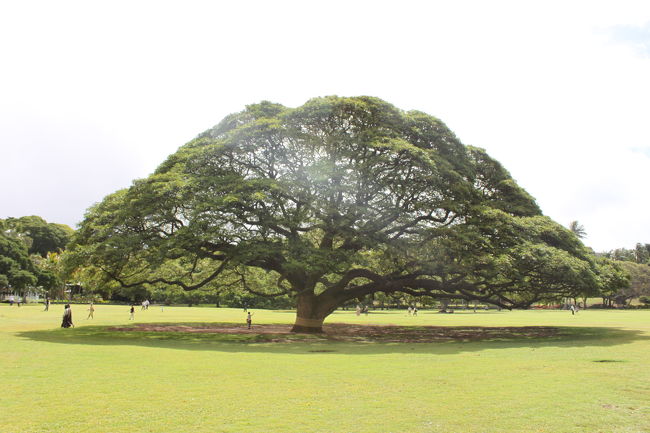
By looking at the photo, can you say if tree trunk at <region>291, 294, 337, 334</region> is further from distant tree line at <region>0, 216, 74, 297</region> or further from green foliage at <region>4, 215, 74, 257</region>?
green foliage at <region>4, 215, 74, 257</region>

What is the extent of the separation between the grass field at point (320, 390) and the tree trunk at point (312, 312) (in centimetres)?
1031

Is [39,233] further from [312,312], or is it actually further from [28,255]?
[312,312]

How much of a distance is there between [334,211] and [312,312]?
7.85 meters

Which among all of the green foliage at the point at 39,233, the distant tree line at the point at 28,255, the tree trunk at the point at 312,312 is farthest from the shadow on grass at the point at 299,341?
the green foliage at the point at 39,233

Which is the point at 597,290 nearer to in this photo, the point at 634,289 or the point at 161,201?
the point at 161,201

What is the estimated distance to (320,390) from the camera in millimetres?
10602

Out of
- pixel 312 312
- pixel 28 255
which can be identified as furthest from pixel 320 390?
pixel 28 255

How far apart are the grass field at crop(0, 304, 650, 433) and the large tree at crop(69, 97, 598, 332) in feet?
20.9

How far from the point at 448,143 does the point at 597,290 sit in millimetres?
11402

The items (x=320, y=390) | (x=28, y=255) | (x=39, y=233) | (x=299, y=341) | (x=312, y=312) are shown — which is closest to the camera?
(x=320, y=390)

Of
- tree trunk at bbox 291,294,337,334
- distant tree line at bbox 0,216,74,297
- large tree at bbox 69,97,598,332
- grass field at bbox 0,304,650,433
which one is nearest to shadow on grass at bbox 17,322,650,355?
grass field at bbox 0,304,650,433

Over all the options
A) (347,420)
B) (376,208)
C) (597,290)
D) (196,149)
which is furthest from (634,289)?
(347,420)

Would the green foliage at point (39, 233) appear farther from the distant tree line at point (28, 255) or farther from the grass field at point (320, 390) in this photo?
the grass field at point (320, 390)

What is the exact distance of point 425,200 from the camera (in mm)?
25828
